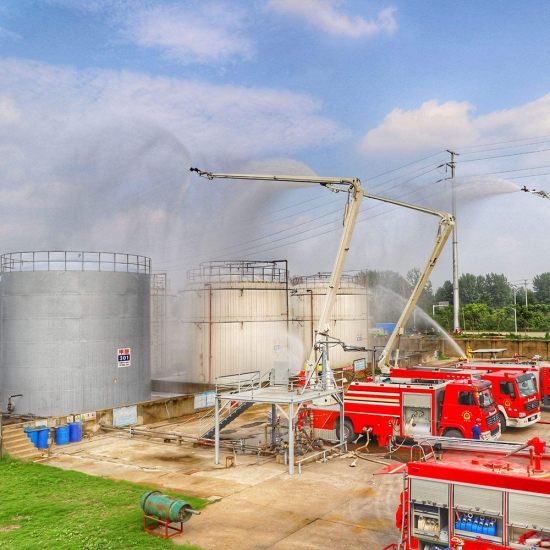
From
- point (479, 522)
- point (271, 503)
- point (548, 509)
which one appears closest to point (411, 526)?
point (479, 522)

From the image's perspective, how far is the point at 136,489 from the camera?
1788 centimetres

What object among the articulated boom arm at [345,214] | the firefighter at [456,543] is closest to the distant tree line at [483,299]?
the articulated boom arm at [345,214]

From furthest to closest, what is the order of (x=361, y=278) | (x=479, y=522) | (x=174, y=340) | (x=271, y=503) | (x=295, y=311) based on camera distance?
(x=361, y=278), (x=295, y=311), (x=174, y=340), (x=271, y=503), (x=479, y=522)

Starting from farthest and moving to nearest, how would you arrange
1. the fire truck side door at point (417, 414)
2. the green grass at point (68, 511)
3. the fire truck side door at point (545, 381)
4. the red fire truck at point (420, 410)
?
1. the fire truck side door at point (545, 381)
2. the fire truck side door at point (417, 414)
3. the red fire truck at point (420, 410)
4. the green grass at point (68, 511)

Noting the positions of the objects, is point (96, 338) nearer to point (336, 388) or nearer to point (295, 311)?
point (336, 388)

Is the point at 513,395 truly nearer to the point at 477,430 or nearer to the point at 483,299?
the point at 477,430

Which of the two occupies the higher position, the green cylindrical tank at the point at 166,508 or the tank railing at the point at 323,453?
the green cylindrical tank at the point at 166,508

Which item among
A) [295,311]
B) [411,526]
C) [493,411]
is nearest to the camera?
[411,526]

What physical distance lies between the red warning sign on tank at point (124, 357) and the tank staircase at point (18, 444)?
773 centimetres

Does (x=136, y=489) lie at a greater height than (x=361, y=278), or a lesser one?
lesser

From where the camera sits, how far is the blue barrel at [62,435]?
80.4 feet

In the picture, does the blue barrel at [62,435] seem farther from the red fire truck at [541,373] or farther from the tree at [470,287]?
the tree at [470,287]

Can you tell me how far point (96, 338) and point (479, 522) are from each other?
22732 millimetres

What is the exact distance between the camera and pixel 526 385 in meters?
26.6
